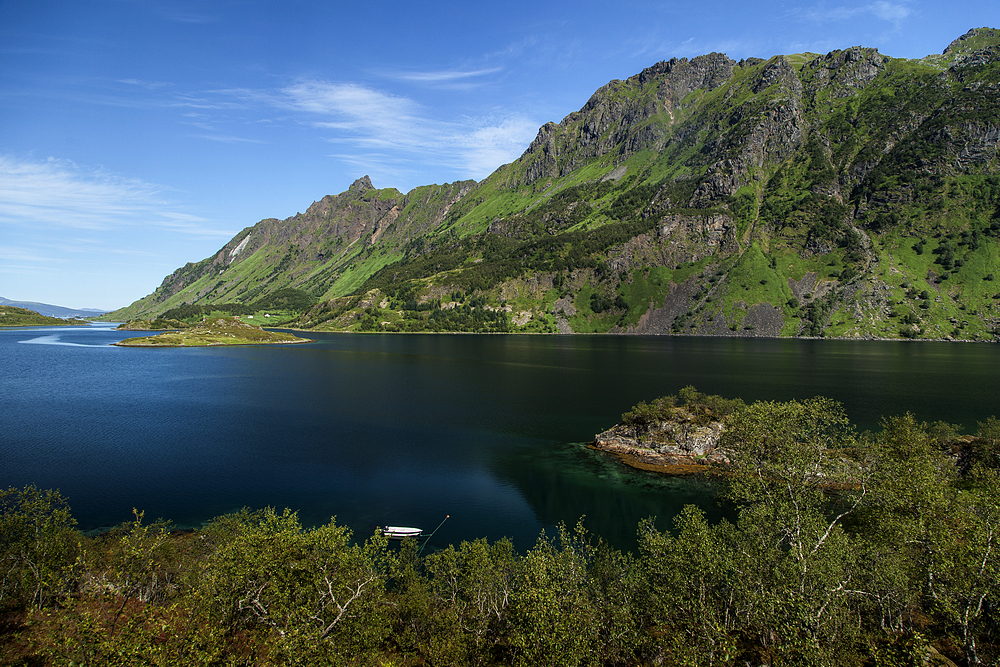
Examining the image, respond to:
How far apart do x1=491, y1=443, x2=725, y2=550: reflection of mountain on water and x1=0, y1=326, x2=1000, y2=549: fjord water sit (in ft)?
1.09

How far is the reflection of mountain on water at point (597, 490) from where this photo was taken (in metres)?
55.4

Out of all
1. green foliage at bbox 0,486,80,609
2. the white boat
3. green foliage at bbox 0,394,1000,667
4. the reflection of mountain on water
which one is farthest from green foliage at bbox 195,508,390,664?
the reflection of mountain on water

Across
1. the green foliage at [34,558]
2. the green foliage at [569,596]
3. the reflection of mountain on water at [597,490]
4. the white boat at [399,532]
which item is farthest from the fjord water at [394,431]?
the green foliage at [34,558]

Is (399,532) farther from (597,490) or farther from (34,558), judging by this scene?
(597,490)

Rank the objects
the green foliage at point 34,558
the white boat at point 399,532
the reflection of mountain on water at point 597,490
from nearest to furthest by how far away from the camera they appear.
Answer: the green foliage at point 34,558 → the white boat at point 399,532 → the reflection of mountain on water at point 597,490

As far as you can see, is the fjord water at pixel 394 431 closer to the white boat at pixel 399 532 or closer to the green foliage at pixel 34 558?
the white boat at pixel 399 532

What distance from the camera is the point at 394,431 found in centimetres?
9019

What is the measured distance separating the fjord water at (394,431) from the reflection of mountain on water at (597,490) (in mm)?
334

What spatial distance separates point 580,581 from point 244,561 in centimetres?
2249

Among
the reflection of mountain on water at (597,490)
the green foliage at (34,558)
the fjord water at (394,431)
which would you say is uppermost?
the green foliage at (34,558)

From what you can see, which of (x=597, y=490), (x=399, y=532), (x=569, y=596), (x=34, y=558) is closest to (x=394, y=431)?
(x=399, y=532)

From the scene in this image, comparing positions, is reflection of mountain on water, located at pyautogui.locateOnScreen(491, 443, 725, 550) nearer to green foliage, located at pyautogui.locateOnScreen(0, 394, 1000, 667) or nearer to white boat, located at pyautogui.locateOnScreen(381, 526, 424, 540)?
white boat, located at pyautogui.locateOnScreen(381, 526, 424, 540)

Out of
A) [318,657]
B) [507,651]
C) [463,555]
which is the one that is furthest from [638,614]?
[318,657]

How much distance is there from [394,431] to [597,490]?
143 ft
